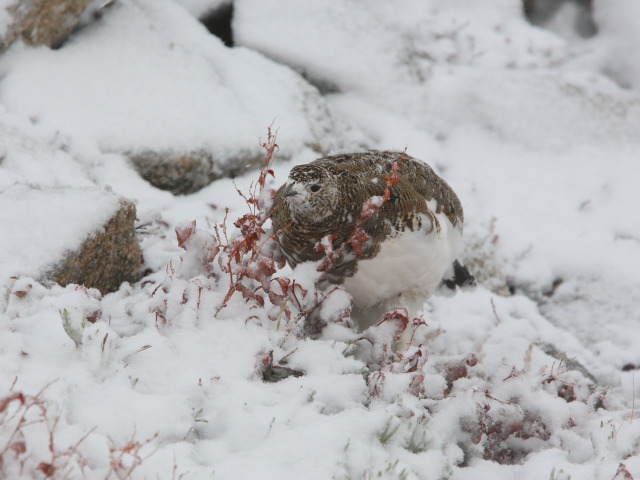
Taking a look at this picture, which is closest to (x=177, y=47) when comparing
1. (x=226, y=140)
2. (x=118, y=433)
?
(x=226, y=140)

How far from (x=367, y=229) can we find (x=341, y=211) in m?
0.15

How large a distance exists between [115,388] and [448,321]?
282 cm

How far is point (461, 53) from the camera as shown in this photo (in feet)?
25.4

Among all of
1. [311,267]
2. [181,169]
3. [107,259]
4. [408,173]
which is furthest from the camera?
[181,169]

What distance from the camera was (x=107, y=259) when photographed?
3.19 m

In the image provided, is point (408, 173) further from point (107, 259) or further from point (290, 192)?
point (107, 259)

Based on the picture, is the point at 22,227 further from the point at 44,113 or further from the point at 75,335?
the point at 44,113

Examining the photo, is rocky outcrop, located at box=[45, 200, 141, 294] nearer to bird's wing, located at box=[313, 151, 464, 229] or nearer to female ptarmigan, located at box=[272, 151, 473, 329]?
female ptarmigan, located at box=[272, 151, 473, 329]

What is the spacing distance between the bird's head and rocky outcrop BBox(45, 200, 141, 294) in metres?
0.96

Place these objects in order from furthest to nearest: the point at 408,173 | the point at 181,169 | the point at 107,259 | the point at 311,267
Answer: the point at 181,169 → the point at 408,173 → the point at 107,259 → the point at 311,267

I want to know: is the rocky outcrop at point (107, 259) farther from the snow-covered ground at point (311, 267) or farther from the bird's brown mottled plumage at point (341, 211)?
the bird's brown mottled plumage at point (341, 211)

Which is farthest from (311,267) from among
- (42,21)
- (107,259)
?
(42,21)

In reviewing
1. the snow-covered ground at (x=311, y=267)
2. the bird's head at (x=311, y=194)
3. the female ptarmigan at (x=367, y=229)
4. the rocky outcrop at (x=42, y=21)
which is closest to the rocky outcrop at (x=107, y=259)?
the snow-covered ground at (x=311, y=267)

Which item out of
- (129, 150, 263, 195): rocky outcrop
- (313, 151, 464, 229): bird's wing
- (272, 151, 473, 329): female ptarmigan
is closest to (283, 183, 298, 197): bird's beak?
(272, 151, 473, 329): female ptarmigan
